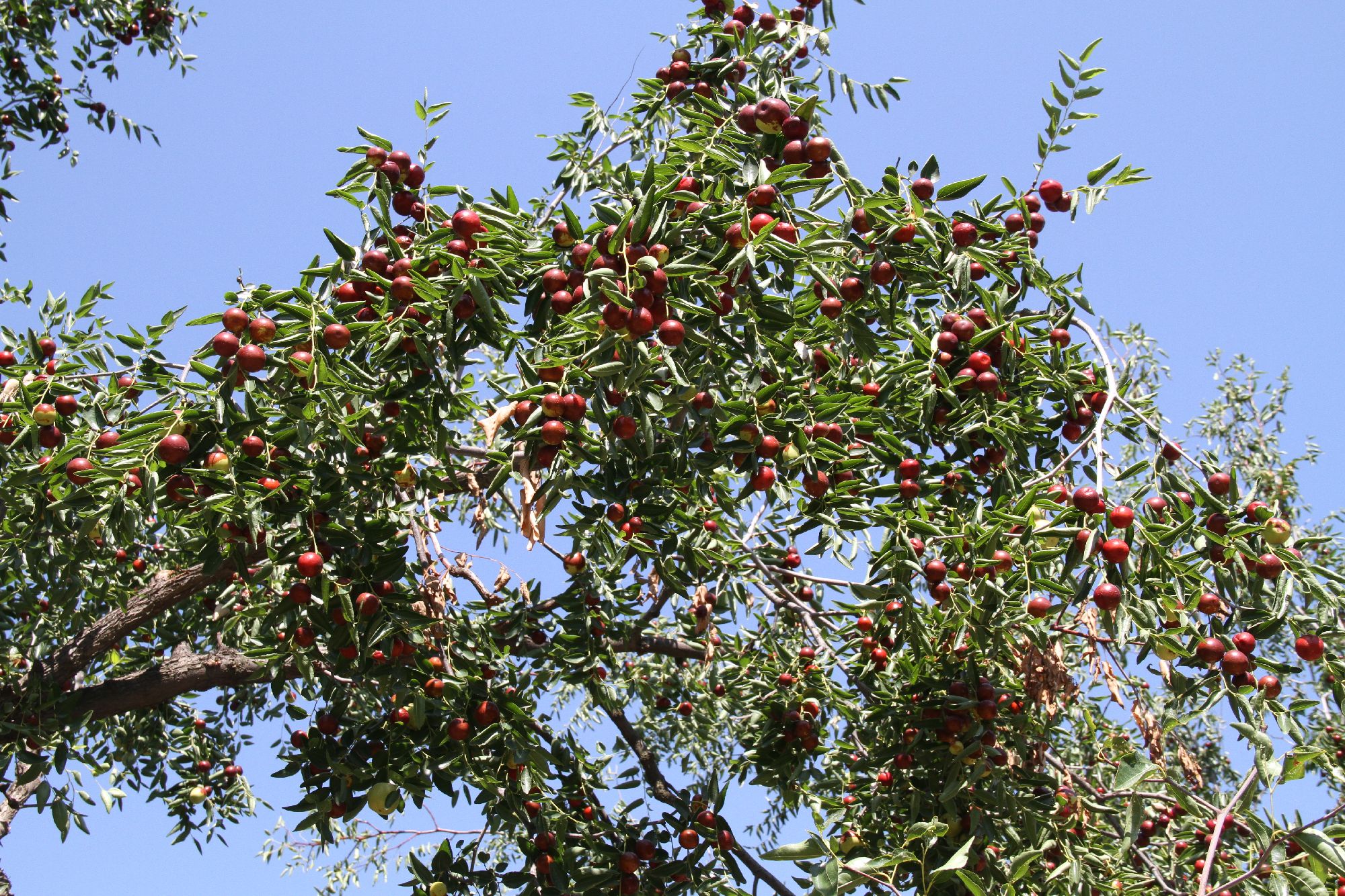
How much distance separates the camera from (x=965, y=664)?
312cm

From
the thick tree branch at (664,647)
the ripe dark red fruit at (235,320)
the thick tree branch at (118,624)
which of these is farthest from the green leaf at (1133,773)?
the thick tree branch at (118,624)

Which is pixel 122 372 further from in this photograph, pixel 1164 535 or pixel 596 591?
pixel 1164 535

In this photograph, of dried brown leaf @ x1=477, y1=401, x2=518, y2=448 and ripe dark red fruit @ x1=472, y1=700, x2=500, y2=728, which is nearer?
dried brown leaf @ x1=477, y1=401, x2=518, y2=448

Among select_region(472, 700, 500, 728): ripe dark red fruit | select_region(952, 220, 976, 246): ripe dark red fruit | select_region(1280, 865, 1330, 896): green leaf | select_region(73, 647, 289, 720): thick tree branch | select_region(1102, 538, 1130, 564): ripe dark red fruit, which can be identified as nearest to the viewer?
select_region(1280, 865, 1330, 896): green leaf

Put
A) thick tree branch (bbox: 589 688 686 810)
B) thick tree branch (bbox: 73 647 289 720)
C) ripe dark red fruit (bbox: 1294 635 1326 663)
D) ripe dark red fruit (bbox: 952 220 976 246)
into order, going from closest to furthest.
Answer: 1. ripe dark red fruit (bbox: 1294 635 1326 663)
2. ripe dark red fruit (bbox: 952 220 976 246)
3. thick tree branch (bbox: 589 688 686 810)
4. thick tree branch (bbox: 73 647 289 720)

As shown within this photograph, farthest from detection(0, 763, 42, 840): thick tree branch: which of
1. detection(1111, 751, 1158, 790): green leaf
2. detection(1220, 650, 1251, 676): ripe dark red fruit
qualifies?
detection(1220, 650, 1251, 676): ripe dark red fruit

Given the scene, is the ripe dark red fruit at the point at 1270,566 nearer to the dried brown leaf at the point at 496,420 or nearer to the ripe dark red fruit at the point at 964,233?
the ripe dark red fruit at the point at 964,233

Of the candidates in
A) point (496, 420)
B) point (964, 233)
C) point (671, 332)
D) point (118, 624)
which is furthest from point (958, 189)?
point (118, 624)

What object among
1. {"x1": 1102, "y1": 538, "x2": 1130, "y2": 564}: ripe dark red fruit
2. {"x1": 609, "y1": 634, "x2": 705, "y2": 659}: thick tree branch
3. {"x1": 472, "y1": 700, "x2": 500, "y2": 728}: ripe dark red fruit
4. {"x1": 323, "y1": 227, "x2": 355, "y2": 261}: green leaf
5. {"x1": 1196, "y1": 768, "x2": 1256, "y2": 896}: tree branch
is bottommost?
{"x1": 1196, "y1": 768, "x2": 1256, "y2": 896}: tree branch

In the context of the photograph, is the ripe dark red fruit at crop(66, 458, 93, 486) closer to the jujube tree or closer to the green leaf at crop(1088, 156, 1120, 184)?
the jujube tree

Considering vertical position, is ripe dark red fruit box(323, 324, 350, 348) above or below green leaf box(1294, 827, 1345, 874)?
above

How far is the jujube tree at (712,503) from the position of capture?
2416 mm

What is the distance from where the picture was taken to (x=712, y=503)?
13.1 ft

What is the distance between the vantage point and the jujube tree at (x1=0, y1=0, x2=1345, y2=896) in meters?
2.42
